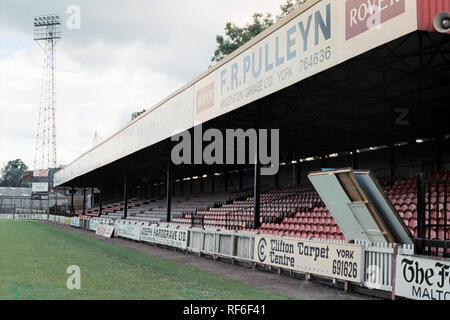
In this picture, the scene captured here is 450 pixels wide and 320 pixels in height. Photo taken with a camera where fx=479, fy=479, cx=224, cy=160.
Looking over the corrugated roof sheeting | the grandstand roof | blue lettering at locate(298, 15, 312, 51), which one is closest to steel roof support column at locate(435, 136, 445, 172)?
the grandstand roof

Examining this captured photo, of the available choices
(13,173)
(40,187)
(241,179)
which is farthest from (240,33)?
(13,173)

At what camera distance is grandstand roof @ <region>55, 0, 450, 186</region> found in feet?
39.4

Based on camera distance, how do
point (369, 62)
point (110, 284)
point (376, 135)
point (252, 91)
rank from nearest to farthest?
point (110, 284)
point (369, 62)
point (252, 91)
point (376, 135)

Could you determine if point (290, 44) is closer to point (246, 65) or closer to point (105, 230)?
point (246, 65)

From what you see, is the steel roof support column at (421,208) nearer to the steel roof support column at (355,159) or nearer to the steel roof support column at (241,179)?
the steel roof support column at (355,159)

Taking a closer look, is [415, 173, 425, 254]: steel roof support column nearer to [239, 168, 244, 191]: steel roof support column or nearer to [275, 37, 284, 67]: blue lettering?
[275, 37, 284, 67]: blue lettering

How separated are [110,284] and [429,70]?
455 inches

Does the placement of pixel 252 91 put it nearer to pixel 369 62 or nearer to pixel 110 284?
pixel 369 62

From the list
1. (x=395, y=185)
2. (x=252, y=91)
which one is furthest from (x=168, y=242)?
(x=395, y=185)

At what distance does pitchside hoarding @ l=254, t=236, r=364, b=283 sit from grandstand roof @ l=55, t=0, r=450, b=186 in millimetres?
4631

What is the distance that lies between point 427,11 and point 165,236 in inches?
609

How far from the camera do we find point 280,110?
21938mm

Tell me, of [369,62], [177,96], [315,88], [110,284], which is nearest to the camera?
[110,284]

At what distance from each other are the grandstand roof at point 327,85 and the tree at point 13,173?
14997 centimetres
